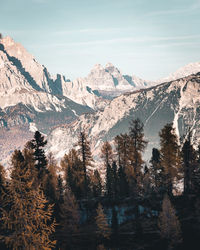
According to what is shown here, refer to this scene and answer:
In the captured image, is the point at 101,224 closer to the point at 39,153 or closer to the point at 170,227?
the point at 170,227

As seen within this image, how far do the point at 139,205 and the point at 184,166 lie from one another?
10809mm

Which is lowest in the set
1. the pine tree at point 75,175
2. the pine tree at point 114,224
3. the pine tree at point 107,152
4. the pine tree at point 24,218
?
the pine tree at point 114,224

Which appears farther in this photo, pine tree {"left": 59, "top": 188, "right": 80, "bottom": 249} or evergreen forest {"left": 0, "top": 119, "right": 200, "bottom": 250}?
pine tree {"left": 59, "top": 188, "right": 80, "bottom": 249}

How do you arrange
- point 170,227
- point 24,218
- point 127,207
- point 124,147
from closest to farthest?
point 24,218
point 170,227
point 127,207
point 124,147

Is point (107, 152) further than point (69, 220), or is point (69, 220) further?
point (107, 152)

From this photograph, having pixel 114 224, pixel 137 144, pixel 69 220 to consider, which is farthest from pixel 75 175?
pixel 137 144

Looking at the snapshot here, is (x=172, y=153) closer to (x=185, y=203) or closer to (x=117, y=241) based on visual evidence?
(x=185, y=203)

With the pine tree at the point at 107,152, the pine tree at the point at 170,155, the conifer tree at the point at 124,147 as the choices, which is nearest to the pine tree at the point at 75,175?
the pine tree at the point at 107,152

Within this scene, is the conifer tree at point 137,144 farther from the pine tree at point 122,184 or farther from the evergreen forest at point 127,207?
the pine tree at point 122,184

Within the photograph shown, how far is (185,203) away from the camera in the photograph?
51688 millimetres

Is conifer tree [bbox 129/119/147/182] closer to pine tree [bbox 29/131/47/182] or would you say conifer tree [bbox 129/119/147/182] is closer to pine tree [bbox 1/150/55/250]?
pine tree [bbox 29/131/47/182]

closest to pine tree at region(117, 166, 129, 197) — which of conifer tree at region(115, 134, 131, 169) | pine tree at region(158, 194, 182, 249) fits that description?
conifer tree at region(115, 134, 131, 169)

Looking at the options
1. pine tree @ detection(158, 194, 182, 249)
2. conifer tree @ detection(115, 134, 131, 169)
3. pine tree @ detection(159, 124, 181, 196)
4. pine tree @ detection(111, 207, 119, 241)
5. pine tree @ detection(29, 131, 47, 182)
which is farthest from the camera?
conifer tree @ detection(115, 134, 131, 169)

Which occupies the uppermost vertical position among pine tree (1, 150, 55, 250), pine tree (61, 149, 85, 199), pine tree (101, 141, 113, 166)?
pine tree (101, 141, 113, 166)
